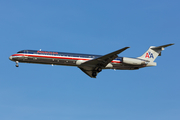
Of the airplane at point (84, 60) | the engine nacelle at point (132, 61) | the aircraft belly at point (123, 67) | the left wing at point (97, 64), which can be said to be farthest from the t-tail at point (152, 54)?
the left wing at point (97, 64)

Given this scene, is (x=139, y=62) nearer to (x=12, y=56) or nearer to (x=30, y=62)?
(x=30, y=62)

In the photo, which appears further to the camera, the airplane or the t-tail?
the t-tail

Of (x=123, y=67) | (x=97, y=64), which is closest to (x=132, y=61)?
(x=123, y=67)

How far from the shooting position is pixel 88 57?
117 feet

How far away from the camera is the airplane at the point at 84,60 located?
34438 mm

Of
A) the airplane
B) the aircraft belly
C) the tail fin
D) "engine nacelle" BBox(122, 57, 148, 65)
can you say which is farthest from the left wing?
the tail fin

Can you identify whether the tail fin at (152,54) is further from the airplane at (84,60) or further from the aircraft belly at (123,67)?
the aircraft belly at (123,67)

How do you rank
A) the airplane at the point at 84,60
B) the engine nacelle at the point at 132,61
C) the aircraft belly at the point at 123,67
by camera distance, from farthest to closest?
the aircraft belly at the point at 123,67, the engine nacelle at the point at 132,61, the airplane at the point at 84,60

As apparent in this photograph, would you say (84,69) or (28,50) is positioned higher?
(28,50)

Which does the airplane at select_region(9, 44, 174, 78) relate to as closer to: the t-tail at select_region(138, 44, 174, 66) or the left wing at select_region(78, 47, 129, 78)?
the left wing at select_region(78, 47, 129, 78)

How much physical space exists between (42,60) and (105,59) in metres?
8.31

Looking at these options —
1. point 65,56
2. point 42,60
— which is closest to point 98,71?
point 65,56

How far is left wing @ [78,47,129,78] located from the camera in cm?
3378

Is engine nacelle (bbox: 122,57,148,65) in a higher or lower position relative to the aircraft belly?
higher
